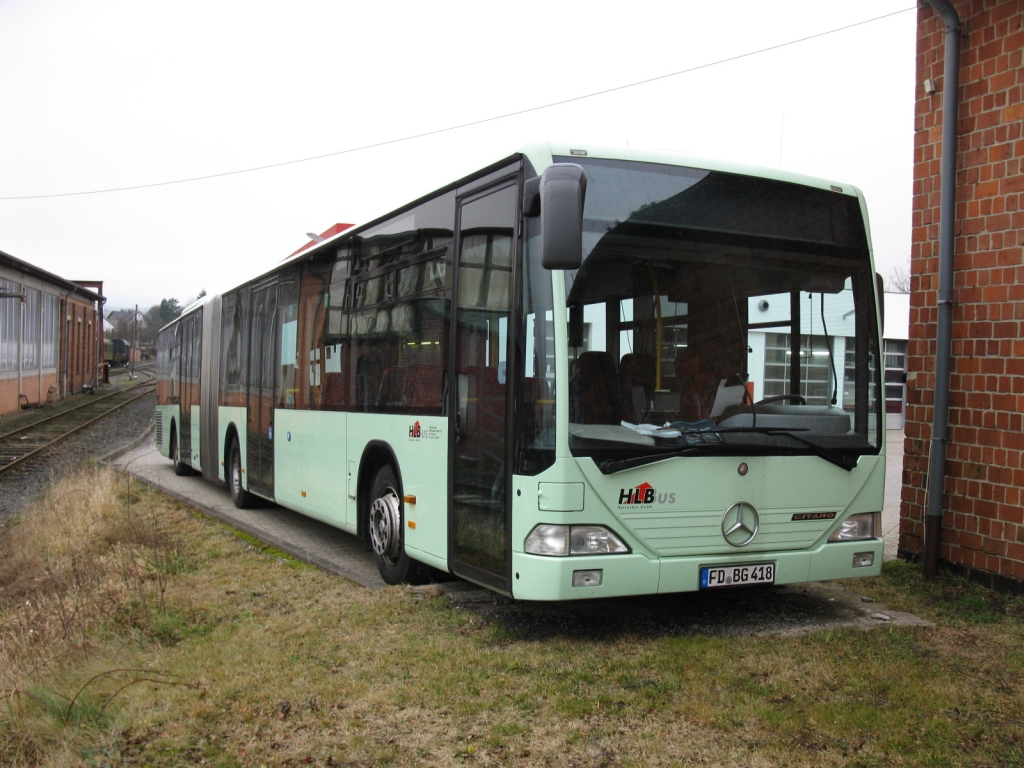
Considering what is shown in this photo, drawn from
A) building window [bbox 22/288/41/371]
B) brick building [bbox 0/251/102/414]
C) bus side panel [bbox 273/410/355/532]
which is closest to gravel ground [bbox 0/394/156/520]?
brick building [bbox 0/251/102/414]

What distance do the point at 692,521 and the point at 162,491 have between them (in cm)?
1135

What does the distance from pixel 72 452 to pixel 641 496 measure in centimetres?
1961

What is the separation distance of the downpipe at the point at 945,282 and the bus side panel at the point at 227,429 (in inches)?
322

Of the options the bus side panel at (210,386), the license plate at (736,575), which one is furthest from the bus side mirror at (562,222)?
the bus side panel at (210,386)

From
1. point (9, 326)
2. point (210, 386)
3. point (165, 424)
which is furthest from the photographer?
point (9, 326)

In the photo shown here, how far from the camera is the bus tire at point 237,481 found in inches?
508

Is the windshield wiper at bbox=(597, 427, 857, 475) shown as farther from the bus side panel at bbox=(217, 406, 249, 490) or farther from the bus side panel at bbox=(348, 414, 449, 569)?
the bus side panel at bbox=(217, 406, 249, 490)

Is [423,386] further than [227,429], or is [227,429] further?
[227,429]

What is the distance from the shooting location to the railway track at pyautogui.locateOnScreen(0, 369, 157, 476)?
20.8 m

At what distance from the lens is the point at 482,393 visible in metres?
6.02

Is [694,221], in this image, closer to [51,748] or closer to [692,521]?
[692,521]

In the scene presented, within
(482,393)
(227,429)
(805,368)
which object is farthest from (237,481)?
(805,368)

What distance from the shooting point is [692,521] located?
225 inches

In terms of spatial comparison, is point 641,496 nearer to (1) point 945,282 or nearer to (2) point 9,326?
(1) point 945,282
